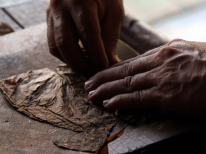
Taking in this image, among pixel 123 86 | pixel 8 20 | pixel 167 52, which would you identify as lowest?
pixel 8 20

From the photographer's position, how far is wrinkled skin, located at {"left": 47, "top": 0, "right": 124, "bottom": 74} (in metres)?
0.91

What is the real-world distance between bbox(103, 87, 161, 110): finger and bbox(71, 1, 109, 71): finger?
0.21 meters

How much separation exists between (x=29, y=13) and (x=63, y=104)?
1.03 meters

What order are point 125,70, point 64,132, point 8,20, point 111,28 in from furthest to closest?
1. point 8,20
2. point 111,28
3. point 125,70
4. point 64,132

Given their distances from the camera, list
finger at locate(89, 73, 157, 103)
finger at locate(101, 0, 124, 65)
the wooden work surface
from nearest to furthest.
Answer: the wooden work surface → finger at locate(89, 73, 157, 103) → finger at locate(101, 0, 124, 65)

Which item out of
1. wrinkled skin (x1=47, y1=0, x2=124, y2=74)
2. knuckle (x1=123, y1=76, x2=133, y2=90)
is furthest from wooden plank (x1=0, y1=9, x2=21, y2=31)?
knuckle (x1=123, y1=76, x2=133, y2=90)

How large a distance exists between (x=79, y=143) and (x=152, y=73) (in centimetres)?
34

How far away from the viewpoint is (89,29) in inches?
35.5

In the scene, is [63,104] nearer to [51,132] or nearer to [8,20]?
[51,132]

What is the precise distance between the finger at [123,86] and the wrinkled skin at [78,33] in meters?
0.15

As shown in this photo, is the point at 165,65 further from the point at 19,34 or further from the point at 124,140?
the point at 19,34

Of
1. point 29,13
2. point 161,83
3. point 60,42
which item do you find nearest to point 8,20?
point 29,13

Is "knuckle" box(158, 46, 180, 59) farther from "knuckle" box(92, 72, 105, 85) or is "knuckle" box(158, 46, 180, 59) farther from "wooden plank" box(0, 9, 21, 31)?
"wooden plank" box(0, 9, 21, 31)

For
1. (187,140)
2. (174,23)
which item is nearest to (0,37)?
(187,140)
